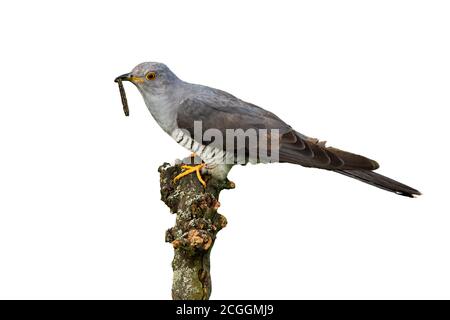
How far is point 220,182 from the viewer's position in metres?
4.99

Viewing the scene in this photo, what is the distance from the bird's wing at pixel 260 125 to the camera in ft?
14.9

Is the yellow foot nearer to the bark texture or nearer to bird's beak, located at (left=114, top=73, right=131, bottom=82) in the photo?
the bark texture

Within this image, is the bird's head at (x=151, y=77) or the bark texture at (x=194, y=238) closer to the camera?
the bark texture at (x=194, y=238)

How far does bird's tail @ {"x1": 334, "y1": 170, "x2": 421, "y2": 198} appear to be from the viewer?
4.43 m

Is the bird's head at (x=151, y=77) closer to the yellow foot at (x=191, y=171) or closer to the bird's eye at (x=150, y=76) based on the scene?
the bird's eye at (x=150, y=76)

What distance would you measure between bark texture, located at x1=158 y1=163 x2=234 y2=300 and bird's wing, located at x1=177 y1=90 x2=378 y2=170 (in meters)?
0.43

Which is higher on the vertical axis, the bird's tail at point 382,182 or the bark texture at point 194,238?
the bird's tail at point 382,182

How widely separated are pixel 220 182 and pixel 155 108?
2.34 feet

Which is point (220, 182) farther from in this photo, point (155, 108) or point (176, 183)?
point (155, 108)

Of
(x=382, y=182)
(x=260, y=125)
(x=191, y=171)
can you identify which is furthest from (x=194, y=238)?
(x=382, y=182)

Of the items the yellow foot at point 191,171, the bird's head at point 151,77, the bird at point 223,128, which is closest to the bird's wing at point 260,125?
the bird at point 223,128

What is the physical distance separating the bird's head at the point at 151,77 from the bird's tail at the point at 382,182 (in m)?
1.40

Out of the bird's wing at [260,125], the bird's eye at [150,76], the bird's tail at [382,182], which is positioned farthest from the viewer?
the bird's eye at [150,76]
